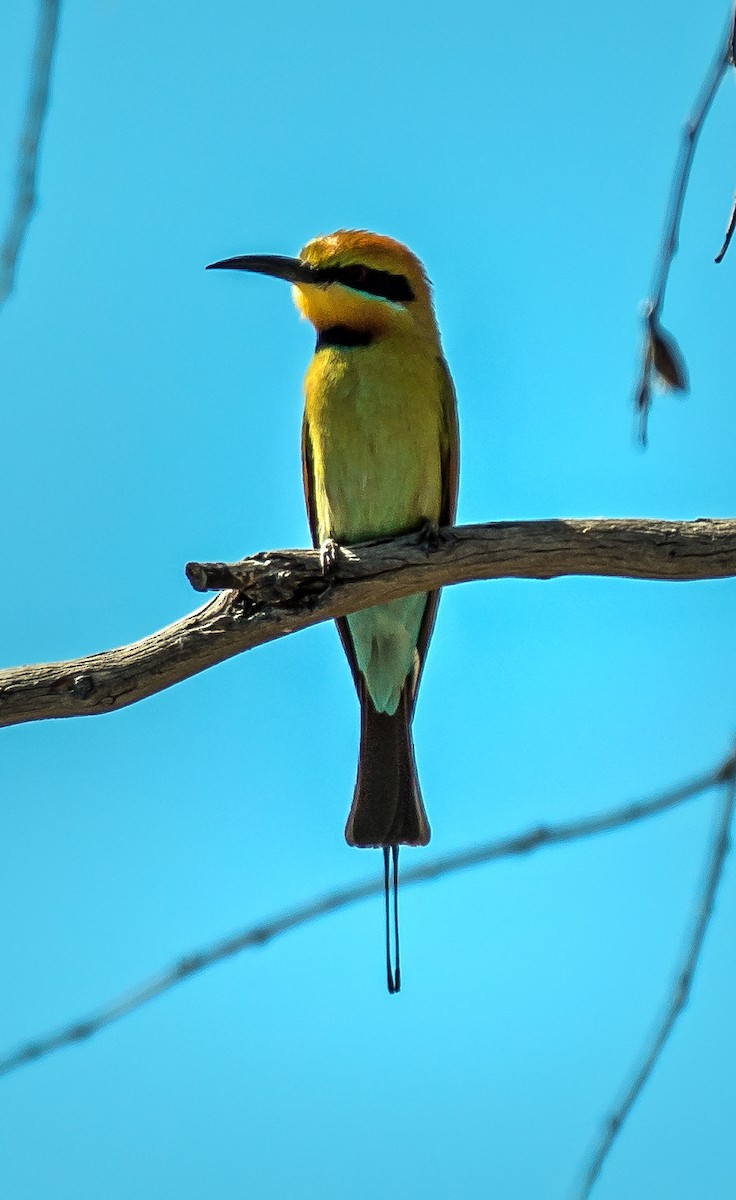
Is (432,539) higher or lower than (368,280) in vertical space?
lower

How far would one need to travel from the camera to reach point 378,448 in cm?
327

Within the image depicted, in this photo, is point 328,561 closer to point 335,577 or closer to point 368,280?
point 335,577

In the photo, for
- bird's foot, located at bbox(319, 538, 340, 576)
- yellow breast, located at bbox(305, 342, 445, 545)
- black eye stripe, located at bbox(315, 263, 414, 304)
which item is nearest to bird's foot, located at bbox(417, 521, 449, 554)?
bird's foot, located at bbox(319, 538, 340, 576)

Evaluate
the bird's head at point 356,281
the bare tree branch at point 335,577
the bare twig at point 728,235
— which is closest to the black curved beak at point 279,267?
the bird's head at point 356,281

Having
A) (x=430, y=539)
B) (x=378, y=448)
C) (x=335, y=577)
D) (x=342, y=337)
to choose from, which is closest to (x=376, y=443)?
(x=378, y=448)

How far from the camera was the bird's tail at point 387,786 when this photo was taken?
3.25 m

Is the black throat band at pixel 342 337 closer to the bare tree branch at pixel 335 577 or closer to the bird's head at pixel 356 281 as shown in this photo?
the bird's head at pixel 356 281

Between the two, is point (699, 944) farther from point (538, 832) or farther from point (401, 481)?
point (401, 481)

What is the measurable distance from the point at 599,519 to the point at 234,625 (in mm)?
715

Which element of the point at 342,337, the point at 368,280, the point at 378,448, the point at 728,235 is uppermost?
the point at 368,280

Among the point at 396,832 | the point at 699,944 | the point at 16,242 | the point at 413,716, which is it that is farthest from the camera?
the point at 413,716

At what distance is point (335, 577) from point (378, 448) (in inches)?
32.4

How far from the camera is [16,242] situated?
155 cm

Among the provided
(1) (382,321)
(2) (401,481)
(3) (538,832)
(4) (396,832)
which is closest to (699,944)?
(3) (538,832)
